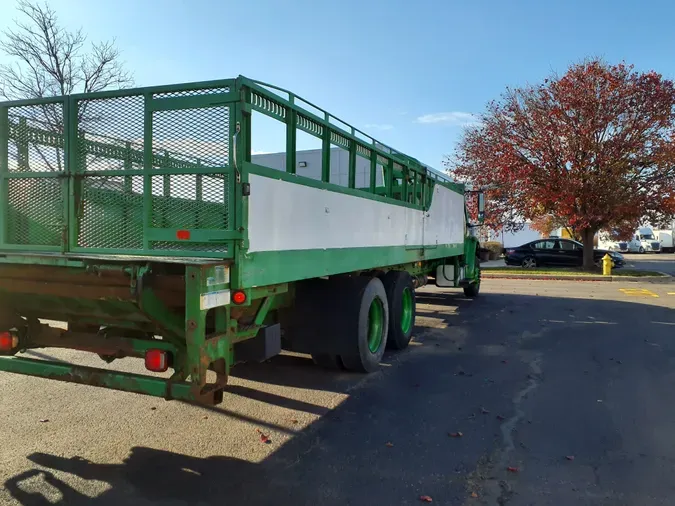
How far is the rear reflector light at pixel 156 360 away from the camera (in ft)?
12.4

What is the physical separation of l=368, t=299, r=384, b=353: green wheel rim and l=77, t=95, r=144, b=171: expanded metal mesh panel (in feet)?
11.2

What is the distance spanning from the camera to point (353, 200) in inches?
222

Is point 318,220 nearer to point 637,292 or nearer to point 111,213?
point 111,213

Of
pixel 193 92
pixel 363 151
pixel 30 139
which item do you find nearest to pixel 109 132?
pixel 30 139

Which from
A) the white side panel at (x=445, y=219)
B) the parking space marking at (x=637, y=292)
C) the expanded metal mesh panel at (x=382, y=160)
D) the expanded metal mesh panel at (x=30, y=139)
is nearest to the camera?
the expanded metal mesh panel at (x=30, y=139)

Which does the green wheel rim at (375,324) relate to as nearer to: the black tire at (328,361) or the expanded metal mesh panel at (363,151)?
the black tire at (328,361)

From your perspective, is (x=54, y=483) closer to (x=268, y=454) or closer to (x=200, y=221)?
(x=268, y=454)

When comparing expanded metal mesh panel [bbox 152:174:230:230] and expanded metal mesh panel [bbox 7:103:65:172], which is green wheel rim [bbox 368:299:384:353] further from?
expanded metal mesh panel [bbox 7:103:65:172]

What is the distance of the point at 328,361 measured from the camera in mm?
6207

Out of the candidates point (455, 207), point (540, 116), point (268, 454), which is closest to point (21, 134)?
point (268, 454)

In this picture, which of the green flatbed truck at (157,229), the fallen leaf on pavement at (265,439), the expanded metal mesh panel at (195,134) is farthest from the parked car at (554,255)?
the expanded metal mesh panel at (195,134)

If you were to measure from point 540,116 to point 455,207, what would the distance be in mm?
12045

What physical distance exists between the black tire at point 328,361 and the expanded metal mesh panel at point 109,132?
3083 mm

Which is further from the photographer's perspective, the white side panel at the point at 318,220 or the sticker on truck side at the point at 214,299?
the white side panel at the point at 318,220
